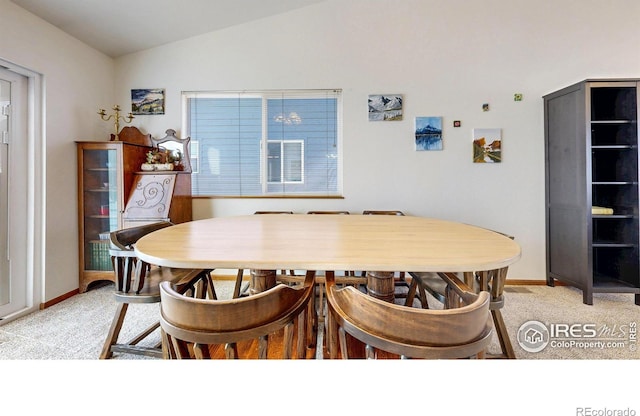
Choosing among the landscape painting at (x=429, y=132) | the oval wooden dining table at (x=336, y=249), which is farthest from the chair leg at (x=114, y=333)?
Answer: the landscape painting at (x=429, y=132)

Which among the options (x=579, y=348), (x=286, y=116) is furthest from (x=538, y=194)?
(x=286, y=116)

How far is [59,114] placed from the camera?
2.67 meters

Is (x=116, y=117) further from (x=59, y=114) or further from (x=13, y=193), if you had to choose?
(x=13, y=193)

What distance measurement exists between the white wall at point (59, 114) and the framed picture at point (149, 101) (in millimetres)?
409

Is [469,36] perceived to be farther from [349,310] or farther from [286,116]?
[349,310]

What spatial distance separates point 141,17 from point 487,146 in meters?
3.79

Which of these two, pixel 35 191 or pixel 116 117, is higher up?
pixel 116 117

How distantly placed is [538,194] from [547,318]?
1.42 m

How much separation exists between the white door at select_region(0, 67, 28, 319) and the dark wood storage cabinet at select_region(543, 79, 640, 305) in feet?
16.4

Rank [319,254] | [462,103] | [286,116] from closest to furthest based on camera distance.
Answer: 1. [319,254]
2. [462,103]
3. [286,116]

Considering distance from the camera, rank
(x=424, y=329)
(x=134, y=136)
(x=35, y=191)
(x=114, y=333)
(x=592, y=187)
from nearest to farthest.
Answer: (x=424, y=329)
(x=114, y=333)
(x=35, y=191)
(x=592, y=187)
(x=134, y=136)

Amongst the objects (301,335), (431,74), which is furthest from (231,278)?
(431,74)

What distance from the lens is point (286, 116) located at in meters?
3.32

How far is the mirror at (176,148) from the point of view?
323 centimetres
